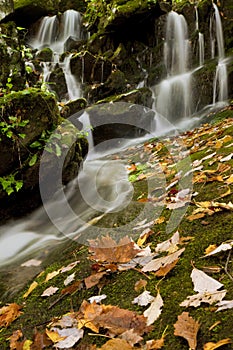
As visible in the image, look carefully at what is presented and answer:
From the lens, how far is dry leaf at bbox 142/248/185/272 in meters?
1.77

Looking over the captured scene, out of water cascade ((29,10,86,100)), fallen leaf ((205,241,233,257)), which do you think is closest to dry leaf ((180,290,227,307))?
fallen leaf ((205,241,233,257))

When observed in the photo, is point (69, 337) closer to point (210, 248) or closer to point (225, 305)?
point (225, 305)

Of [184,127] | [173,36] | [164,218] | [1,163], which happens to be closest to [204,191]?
[164,218]

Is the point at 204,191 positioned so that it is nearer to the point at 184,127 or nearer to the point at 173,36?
the point at 184,127

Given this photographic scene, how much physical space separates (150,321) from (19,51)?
18.1 ft

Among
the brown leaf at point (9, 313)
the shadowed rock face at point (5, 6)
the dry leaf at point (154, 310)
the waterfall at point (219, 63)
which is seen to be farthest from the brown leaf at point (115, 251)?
the waterfall at point (219, 63)

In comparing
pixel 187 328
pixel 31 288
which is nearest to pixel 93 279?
pixel 31 288

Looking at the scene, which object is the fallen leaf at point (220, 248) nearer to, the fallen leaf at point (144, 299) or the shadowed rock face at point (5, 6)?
the fallen leaf at point (144, 299)

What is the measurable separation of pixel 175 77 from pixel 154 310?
1188 cm

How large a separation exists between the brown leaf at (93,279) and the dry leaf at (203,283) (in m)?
0.65

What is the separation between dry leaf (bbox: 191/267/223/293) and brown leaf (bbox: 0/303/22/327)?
4.08 ft

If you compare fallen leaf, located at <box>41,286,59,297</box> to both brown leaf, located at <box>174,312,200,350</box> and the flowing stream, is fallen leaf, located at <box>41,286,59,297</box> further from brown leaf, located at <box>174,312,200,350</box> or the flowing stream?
brown leaf, located at <box>174,312,200,350</box>

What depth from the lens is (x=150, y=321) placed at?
4.52ft

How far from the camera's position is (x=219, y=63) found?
1127 centimetres
